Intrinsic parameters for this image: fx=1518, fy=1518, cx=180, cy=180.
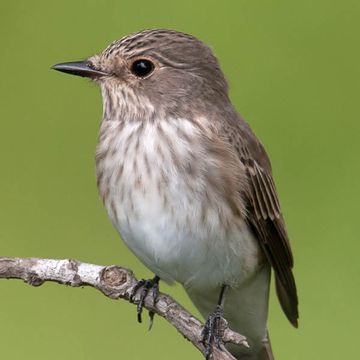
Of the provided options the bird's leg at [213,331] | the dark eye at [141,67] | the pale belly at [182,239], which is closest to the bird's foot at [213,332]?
the bird's leg at [213,331]

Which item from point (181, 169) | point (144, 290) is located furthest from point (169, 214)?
point (144, 290)

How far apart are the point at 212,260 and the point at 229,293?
0.52m

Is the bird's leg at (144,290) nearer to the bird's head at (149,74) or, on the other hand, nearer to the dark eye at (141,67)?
the bird's head at (149,74)

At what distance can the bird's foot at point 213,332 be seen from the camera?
5.70 m

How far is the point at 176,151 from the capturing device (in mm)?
5828

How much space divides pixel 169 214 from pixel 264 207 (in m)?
0.54

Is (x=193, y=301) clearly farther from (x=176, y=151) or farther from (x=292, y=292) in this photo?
(x=176, y=151)

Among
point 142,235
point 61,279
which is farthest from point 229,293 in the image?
point 61,279

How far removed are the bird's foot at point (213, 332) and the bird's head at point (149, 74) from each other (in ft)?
2.68

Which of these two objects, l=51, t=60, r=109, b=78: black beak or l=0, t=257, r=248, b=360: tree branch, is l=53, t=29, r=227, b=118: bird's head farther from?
l=0, t=257, r=248, b=360: tree branch

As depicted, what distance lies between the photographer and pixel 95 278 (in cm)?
550

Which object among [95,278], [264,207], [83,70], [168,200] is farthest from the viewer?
[264,207]

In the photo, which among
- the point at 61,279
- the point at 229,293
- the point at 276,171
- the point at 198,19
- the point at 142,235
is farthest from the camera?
the point at 198,19

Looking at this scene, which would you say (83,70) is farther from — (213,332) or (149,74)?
(213,332)
